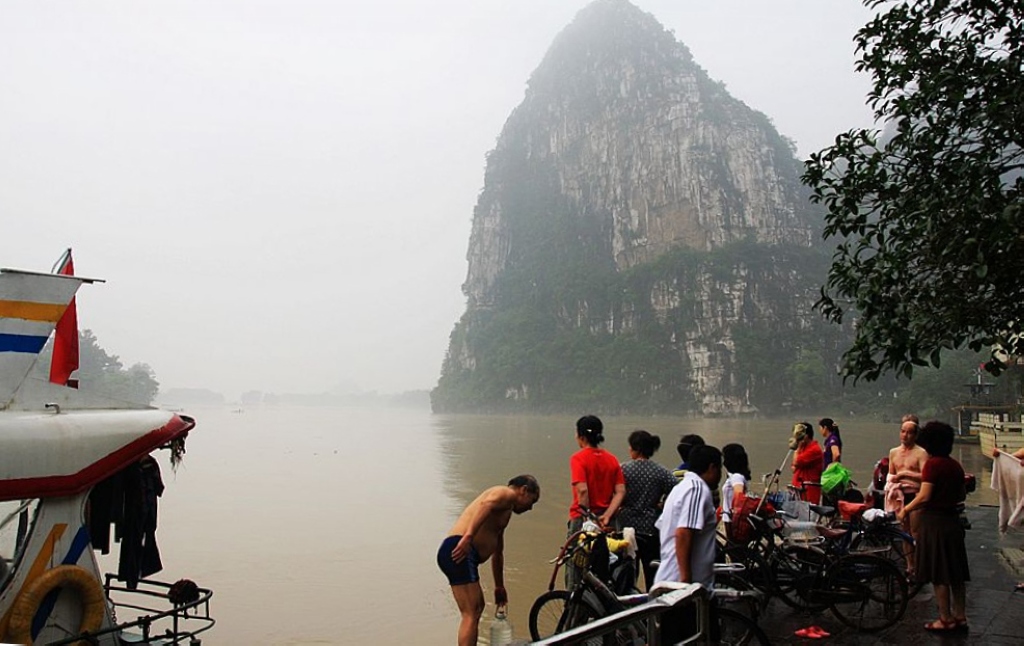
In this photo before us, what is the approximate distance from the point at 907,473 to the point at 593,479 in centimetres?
266

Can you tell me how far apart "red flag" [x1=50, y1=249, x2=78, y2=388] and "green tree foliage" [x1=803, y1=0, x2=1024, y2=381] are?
17.5 ft

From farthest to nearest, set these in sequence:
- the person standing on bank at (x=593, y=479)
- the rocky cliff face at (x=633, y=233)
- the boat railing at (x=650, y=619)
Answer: the rocky cliff face at (x=633, y=233)
the person standing on bank at (x=593, y=479)
the boat railing at (x=650, y=619)

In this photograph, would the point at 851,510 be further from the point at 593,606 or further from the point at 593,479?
the point at 593,606

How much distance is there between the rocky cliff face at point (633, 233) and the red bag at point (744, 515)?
70.1 m

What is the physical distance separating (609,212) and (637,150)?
8.92 m

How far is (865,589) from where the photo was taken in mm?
4891

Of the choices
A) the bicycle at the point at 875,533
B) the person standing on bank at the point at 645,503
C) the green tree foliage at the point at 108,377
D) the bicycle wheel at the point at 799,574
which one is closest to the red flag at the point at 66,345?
Answer: the person standing on bank at the point at 645,503

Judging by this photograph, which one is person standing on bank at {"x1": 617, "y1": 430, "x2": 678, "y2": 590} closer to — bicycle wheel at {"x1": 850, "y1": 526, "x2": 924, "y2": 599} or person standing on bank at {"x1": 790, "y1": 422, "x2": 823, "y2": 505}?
bicycle wheel at {"x1": 850, "y1": 526, "x2": 924, "y2": 599}

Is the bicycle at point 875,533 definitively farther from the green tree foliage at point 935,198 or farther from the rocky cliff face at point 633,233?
the rocky cliff face at point 633,233

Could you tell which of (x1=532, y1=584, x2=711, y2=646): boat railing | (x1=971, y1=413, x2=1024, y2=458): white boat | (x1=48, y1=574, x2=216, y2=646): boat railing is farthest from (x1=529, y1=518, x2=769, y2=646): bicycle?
(x1=971, y1=413, x2=1024, y2=458): white boat

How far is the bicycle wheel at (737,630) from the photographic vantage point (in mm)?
4000

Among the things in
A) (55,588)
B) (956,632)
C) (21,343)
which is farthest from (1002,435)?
(21,343)

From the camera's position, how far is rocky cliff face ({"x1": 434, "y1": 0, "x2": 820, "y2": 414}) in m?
81.2

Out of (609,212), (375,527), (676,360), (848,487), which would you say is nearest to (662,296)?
(676,360)
